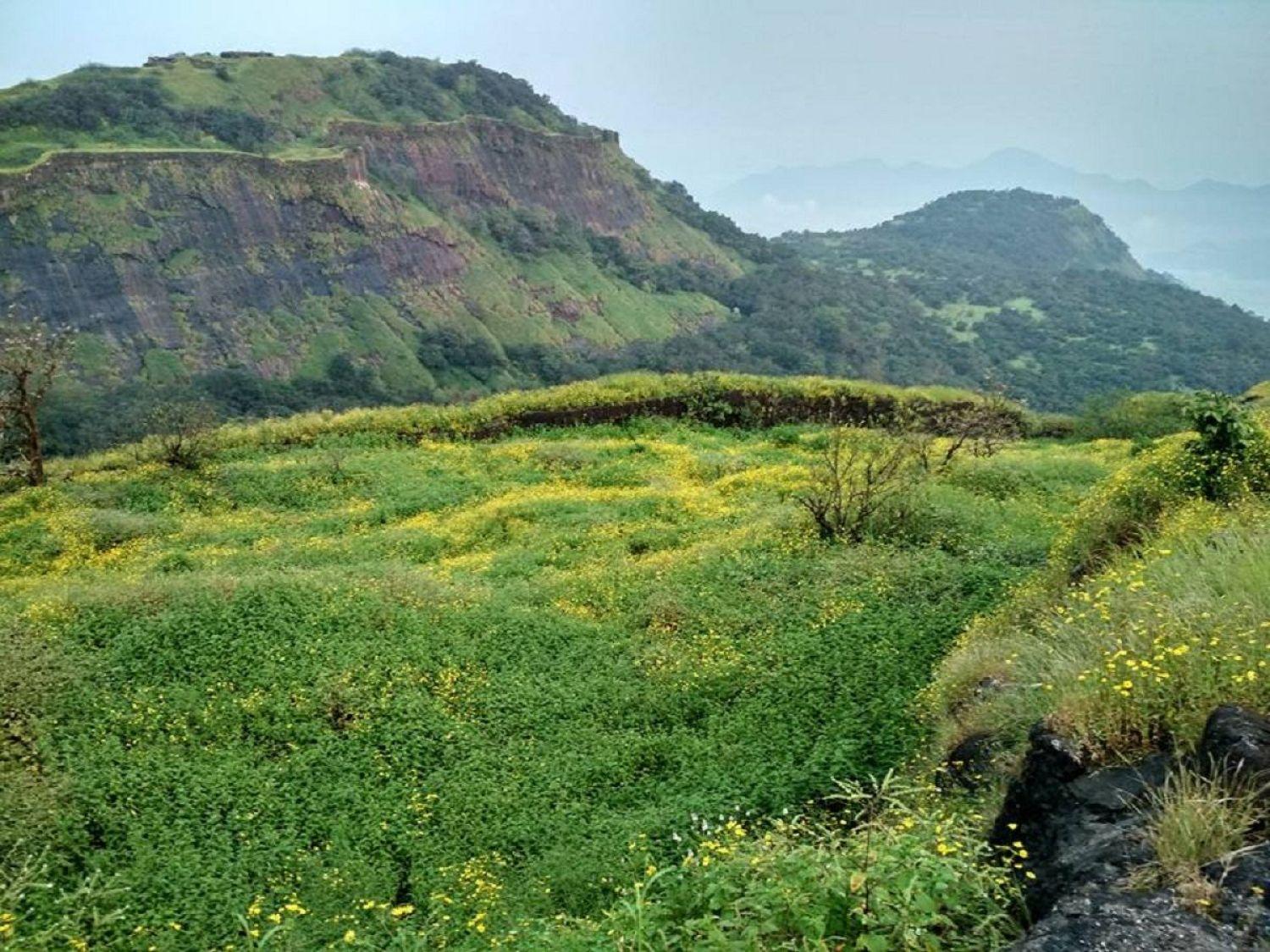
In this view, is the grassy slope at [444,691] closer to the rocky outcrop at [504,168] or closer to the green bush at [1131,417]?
the green bush at [1131,417]

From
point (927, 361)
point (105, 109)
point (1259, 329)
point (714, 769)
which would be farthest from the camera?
point (1259, 329)

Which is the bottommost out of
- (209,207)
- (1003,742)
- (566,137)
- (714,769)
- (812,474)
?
(714,769)

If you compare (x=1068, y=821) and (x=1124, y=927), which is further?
(x=1068, y=821)

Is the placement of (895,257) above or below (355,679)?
above

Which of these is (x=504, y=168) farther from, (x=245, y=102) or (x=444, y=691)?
(x=444, y=691)

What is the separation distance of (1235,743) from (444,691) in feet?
28.0

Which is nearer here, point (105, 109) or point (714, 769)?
point (714, 769)

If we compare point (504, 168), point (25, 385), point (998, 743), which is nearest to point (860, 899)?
point (998, 743)

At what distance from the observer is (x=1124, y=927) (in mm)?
3816

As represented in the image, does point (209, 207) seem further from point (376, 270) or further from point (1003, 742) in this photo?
point (1003, 742)

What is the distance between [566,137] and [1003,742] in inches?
5360

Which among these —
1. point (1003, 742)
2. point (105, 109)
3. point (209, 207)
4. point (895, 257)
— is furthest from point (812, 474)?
point (895, 257)

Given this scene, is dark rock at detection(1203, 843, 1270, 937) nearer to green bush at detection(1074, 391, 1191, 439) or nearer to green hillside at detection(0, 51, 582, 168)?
green bush at detection(1074, 391, 1191, 439)

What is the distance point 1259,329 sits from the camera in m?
126
